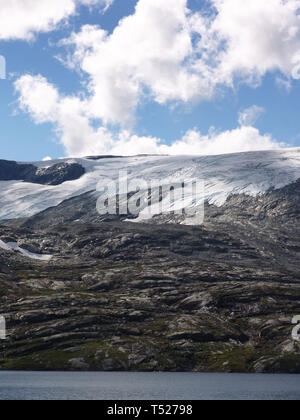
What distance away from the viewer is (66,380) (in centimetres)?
18300

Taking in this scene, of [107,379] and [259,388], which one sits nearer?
[259,388]

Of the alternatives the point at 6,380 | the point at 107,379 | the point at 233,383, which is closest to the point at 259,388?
the point at 233,383

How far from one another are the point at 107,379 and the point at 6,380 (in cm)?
3110

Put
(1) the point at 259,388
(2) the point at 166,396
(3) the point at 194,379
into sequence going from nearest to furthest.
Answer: (2) the point at 166,396, (1) the point at 259,388, (3) the point at 194,379

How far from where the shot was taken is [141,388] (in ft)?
525

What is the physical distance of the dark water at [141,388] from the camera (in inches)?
5610

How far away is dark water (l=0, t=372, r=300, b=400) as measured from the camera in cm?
14250
